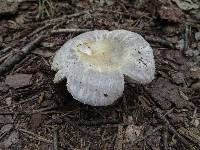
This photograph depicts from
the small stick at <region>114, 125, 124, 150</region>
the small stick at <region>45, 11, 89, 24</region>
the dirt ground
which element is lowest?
the small stick at <region>114, 125, 124, 150</region>

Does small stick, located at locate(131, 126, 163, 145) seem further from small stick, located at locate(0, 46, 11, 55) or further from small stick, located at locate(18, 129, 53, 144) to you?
small stick, located at locate(0, 46, 11, 55)

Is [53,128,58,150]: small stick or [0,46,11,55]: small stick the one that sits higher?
[0,46,11,55]: small stick

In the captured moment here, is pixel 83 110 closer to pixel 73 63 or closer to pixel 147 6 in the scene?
pixel 73 63

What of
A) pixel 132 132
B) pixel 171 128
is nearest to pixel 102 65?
pixel 132 132

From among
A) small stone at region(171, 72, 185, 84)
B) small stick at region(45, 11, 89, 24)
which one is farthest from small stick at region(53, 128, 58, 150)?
small stick at region(45, 11, 89, 24)

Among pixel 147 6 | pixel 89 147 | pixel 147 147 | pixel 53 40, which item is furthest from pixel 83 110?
pixel 147 6

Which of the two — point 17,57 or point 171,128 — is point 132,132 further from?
point 17,57
